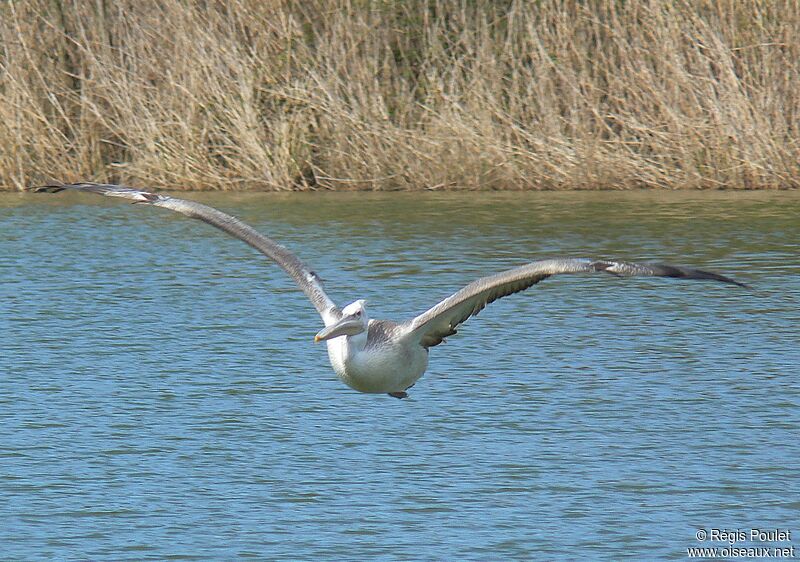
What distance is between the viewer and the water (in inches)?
227

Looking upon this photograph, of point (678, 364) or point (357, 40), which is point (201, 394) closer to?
point (678, 364)

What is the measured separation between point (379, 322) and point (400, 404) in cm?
159

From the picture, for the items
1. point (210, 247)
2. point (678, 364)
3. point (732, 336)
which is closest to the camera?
point (678, 364)

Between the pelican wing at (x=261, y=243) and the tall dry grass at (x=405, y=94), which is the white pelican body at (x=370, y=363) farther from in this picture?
the tall dry grass at (x=405, y=94)

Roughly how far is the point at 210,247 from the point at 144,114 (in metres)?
2.63

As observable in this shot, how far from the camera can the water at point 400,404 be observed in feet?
18.9

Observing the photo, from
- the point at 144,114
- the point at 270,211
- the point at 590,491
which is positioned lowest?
the point at 590,491

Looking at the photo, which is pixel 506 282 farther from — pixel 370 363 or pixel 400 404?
pixel 400 404

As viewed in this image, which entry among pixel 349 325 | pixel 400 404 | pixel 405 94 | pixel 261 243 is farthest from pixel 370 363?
pixel 405 94

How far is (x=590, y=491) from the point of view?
6121 mm

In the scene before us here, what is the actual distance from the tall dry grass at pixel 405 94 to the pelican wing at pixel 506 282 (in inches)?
336

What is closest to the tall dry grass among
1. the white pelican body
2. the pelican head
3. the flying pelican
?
the flying pelican

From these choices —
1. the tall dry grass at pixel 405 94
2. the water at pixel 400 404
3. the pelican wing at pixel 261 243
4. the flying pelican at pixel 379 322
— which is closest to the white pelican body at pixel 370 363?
the flying pelican at pixel 379 322

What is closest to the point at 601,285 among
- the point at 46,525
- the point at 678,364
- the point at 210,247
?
the point at 678,364
